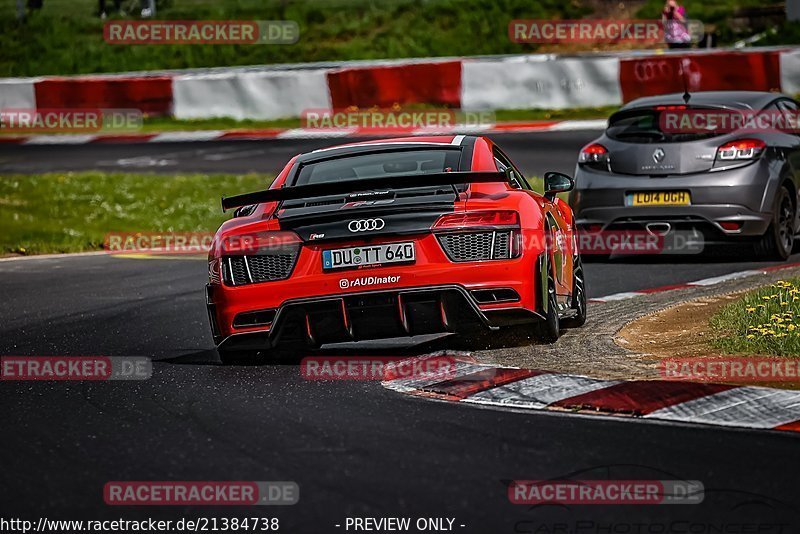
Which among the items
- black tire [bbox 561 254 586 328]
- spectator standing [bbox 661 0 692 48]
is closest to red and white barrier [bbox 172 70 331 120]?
spectator standing [bbox 661 0 692 48]

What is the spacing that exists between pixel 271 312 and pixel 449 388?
4.06 feet

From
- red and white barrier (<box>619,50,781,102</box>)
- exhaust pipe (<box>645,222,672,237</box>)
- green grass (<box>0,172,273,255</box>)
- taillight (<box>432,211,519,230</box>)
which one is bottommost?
green grass (<box>0,172,273,255</box>)

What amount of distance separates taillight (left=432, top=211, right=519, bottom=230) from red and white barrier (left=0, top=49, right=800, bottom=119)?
662 inches

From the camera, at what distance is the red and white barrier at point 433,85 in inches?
973

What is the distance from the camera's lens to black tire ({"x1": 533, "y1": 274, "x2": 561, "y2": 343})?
321 inches

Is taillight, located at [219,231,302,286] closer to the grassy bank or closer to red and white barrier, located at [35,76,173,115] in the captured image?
the grassy bank

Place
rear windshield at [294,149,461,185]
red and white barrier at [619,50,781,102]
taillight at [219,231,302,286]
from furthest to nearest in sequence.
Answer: red and white barrier at [619,50,781,102] < rear windshield at [294,149,461,185] < taillight at [219,231,302,286]

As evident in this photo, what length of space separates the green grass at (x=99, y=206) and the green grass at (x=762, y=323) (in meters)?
9.17

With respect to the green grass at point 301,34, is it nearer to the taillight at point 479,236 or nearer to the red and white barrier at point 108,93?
the red and white barrier at point 108,93

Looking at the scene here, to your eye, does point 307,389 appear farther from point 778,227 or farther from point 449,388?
point 778,227

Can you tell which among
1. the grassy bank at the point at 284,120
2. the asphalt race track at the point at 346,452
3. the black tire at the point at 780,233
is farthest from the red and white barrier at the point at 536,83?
the asphalt race track at the point at 346,452

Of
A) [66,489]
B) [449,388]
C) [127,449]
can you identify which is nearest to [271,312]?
[449,388]

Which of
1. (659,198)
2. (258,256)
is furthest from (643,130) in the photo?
(258,256)

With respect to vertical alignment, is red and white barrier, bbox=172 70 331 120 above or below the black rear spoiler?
below
